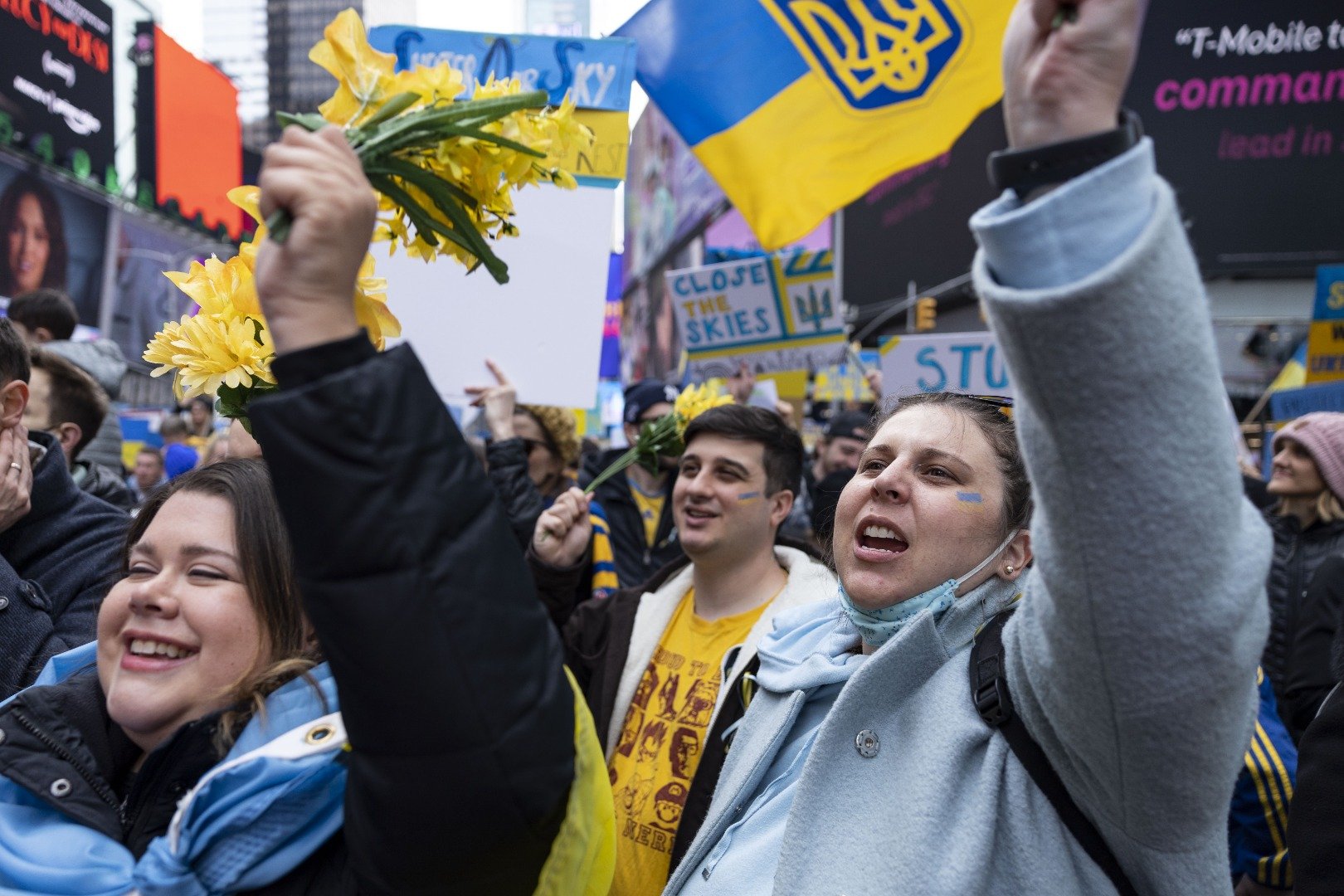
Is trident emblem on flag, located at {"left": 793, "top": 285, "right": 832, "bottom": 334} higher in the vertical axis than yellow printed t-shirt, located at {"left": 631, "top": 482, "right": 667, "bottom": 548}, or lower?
higher

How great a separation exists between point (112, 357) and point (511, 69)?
2089 mm

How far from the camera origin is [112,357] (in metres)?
4.40

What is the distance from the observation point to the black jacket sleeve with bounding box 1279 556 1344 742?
11.7 feet

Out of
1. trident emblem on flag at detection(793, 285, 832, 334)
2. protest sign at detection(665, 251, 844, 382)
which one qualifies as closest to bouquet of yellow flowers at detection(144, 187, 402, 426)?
protest sign at detection(665, 251, 844, 382)

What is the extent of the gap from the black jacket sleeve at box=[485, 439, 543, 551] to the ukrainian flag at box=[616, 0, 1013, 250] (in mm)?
1469

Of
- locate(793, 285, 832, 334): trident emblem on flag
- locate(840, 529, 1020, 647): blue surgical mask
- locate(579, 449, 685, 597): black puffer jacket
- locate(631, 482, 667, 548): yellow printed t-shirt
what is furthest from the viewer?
locate(793, 285, 832, 334): trident emblem on flag

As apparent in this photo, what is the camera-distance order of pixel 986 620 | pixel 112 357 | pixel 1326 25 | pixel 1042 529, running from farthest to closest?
pixel 1326 25, pixel 112 357, pixel 986 620, pixel 1042 529

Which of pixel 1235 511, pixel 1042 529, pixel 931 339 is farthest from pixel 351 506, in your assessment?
pixel 931 339

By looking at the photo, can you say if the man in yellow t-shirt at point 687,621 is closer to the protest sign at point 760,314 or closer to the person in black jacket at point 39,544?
the person in black jacket at point 39,544

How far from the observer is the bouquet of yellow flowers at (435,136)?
1202mm

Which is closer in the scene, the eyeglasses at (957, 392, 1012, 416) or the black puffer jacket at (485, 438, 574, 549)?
the eyeglasses at (957, 392, 1012, 416)

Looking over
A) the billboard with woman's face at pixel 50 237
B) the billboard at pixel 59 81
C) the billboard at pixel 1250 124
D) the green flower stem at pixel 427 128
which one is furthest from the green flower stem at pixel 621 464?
the billboard at pixel 1250 124

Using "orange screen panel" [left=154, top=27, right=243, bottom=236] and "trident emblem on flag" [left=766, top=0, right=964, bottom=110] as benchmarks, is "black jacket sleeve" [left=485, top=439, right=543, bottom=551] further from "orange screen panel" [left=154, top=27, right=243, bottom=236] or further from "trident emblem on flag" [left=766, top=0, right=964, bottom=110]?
"orange screen panel" [left=154, top=27, right=243, bottom=236]

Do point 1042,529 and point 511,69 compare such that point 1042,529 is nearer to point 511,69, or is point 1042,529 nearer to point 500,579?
point 500,579
